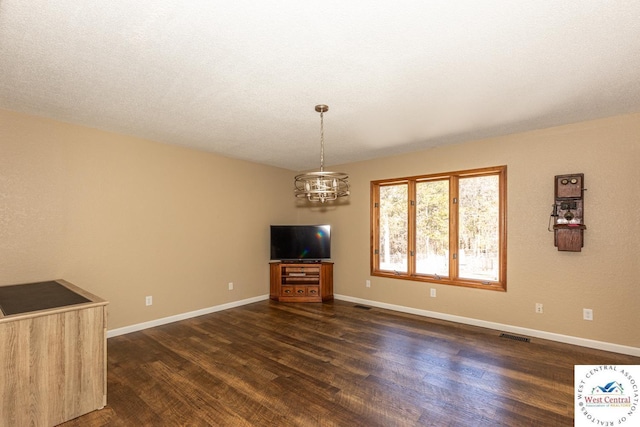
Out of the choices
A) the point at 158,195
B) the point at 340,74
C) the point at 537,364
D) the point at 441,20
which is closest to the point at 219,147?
the point at 158,195

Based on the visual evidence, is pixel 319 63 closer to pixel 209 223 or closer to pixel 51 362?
pixel 51 362

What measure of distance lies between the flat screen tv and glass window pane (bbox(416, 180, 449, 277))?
1.67m

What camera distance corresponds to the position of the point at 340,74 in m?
2.36

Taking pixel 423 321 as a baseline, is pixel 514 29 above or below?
above

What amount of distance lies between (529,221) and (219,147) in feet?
14.3

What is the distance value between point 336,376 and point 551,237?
3.05 metres

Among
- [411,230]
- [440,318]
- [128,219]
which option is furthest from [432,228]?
[128,219]

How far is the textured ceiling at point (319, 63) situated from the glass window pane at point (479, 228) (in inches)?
37.8

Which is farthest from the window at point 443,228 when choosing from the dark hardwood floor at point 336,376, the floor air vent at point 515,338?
the dark hardwood floor at point 336,376

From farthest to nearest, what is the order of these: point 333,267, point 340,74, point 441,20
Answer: point 333,267 → point 340,74 → point 441,20

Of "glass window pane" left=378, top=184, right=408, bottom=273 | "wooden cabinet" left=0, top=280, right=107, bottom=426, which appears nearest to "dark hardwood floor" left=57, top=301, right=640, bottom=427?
"wooden cabinet" left=0, top=280, right=107, bottom=426

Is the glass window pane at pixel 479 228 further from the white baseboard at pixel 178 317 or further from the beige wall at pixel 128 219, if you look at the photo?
the white baseboard at pixel 178 317

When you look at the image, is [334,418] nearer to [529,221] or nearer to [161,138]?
[529,221]

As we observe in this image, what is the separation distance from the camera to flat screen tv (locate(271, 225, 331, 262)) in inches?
223
